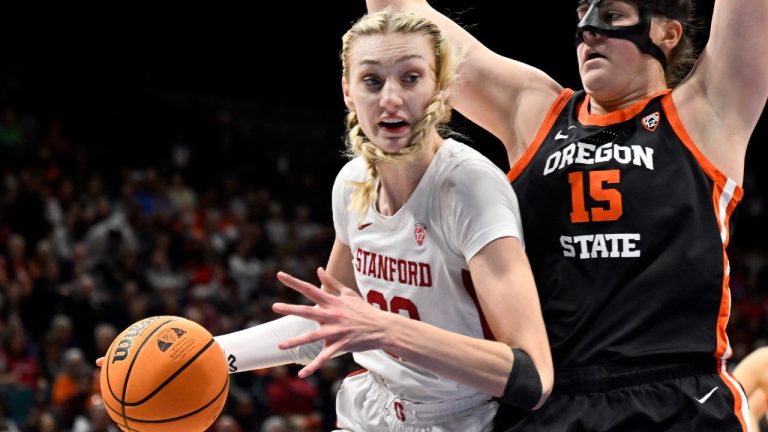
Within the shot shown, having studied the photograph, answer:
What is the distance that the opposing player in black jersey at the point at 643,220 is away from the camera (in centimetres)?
299

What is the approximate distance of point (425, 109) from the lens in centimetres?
294

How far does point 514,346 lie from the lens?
267 cm

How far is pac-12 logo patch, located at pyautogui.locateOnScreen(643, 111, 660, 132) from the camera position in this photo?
321 centimetres

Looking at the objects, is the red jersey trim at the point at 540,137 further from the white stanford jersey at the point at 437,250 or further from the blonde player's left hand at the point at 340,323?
the blonde player's left hand at the point at 340,323

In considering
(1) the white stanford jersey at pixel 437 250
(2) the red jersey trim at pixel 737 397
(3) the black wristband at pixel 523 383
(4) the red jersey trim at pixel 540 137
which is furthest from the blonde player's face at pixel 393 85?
(2) the red jersey trim at pixel 737 397

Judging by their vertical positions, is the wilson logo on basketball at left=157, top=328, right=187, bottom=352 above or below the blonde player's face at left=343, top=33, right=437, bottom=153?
below

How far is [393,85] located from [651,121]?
92 centimetres

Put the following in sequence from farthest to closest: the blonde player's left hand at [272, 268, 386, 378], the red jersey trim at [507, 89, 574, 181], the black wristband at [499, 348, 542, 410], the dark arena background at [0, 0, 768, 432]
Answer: the dark arena background at [0, 0, 768, 432] < the red jersey trim at [507, 89, 574, 181] < the black wristband at [499, 348, 542, 410] < the blonde player's left hand at [272, 268, 386, 378]

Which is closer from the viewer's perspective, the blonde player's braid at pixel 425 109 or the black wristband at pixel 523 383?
the black wristband at pixel 523 383

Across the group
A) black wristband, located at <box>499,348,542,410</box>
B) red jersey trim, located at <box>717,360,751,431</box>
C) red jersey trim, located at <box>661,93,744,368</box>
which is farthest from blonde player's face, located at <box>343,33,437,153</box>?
red jersey trim, located at <box>717,360,751,431</box>

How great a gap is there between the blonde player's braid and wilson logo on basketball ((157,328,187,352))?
2.30ft

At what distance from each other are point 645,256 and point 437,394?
77 centimetres

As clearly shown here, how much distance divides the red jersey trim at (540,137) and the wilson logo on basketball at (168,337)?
1231mm

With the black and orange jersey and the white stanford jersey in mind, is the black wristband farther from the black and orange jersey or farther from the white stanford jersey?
the black and orange jersey
